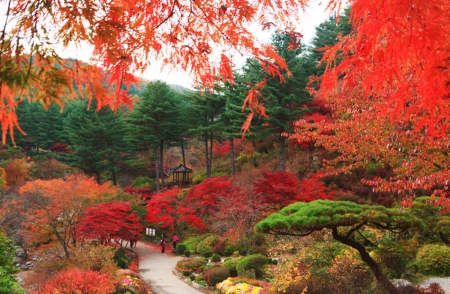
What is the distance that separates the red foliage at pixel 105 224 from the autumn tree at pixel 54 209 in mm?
360

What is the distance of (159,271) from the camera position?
47.0ft

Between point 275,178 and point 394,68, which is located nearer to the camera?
point 394,68

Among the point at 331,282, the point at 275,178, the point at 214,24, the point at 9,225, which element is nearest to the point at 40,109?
the point at 9,225

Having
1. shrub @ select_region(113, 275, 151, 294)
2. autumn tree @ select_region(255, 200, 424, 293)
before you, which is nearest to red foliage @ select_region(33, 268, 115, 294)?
shrub @ select_region(113, 275, 151, 294)

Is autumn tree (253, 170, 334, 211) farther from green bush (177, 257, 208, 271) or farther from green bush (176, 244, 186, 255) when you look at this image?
green bush (176, 244, 186, 255)

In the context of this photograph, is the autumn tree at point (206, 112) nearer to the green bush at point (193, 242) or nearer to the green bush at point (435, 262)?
the green bush at point (193, 242)

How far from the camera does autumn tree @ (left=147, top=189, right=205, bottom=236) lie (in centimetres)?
1711

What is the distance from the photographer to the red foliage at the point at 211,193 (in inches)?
646

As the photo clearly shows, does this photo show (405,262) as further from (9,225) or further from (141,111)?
(141,111)

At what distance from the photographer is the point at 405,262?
9.42 metres

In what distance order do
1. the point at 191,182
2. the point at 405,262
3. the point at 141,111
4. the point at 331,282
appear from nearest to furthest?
the point at 331,282, the point at 405,262, the point at 141,111, the point at 191,182

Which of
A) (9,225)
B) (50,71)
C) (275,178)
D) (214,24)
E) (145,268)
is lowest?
(145,268)

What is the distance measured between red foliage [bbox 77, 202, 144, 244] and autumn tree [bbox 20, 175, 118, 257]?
36 centimetres

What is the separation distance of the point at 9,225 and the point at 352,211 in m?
14.5
